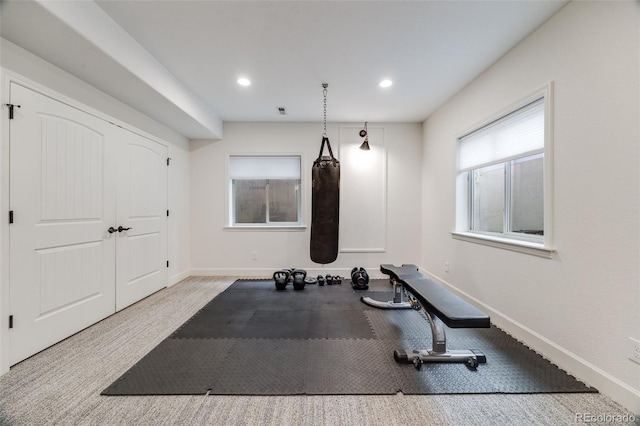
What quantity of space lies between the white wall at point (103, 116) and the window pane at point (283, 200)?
147 cm

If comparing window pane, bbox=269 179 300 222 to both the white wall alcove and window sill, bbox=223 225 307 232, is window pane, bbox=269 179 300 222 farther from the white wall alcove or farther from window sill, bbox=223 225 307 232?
the white wall alcove

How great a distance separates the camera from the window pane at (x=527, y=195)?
214cm

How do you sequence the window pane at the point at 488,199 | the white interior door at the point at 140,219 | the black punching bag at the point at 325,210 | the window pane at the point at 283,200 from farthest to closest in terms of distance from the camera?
the window pane at the point at 283,200 → the black punching bag at the point at 325,210 → the white interior door at the point at 140,219 → the window pane at the point at 488,199

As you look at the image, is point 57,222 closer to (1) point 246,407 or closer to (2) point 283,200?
(1) point 246,407

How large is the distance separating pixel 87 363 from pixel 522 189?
13.4ft

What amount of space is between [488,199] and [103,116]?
4.43 m

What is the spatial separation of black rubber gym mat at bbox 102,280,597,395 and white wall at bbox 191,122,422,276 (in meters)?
1.44

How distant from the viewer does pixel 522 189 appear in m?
2.35

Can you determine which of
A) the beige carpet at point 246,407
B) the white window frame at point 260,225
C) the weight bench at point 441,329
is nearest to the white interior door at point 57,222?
the beige carpet at point 246,407

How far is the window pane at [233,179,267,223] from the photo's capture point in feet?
14.2

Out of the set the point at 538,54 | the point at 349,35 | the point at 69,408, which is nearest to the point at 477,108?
the point at 538,54

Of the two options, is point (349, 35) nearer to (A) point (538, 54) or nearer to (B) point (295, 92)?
(B) point (295, 92)

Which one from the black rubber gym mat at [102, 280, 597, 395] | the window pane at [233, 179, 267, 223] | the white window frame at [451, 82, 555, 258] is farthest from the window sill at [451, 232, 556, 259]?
the window pane at [233, 179, 267, 223]

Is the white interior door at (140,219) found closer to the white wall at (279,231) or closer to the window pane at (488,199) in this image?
the white wall at (279,231)
